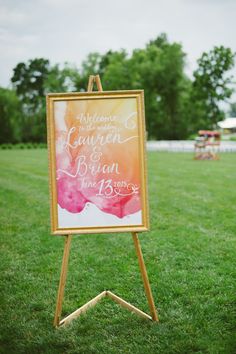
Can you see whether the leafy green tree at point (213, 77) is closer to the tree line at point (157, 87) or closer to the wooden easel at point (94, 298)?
the tree line at point (157, 87)

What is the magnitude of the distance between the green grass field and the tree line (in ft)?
91.7

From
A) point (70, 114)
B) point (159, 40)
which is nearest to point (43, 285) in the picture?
point (70, 114)

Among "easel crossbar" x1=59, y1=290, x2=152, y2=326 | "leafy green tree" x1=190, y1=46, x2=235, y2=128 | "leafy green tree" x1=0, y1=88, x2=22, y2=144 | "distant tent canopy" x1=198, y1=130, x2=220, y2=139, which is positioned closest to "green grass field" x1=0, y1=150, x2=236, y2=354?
"easel crossbar" x1=59, y1=290, x2=152, y2=326

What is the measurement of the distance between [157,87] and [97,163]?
4072cm

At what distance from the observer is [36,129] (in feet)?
164

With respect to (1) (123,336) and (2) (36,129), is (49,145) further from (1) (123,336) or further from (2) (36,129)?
(2) (36,129)

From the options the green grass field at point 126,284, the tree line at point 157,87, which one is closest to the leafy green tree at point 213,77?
the tree line at point 157,87

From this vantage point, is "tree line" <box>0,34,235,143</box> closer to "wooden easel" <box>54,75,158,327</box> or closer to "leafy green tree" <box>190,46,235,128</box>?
"leafy green tree" <box>190,46,235,128</box>

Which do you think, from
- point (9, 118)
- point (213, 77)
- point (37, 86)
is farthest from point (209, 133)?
point (37, 86)

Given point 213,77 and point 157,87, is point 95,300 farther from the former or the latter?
point 157,87

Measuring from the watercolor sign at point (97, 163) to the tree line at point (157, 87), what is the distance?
31.4 m

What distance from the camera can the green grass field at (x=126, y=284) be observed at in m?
3.09

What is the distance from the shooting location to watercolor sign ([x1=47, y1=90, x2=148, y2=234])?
133 inches

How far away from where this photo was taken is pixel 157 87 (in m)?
43.1
